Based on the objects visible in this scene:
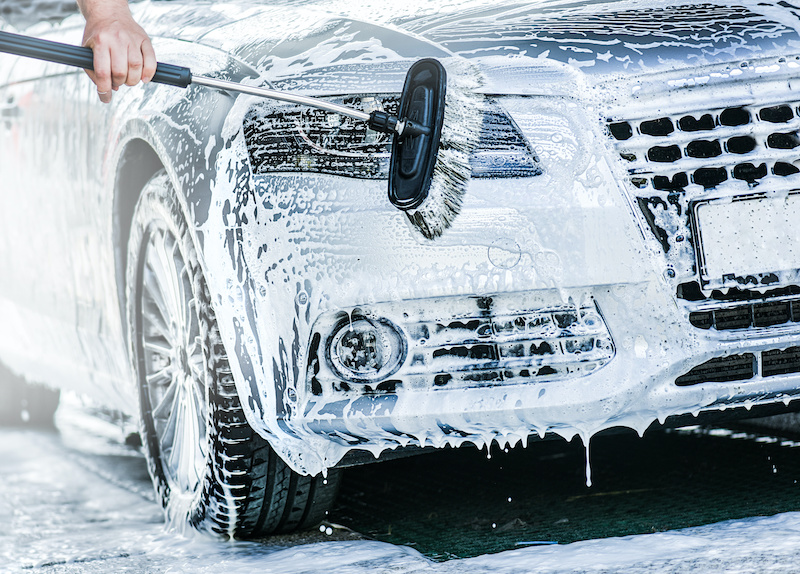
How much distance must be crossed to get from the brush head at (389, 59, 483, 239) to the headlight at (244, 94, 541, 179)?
0.04m

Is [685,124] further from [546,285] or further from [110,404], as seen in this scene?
[110,404]

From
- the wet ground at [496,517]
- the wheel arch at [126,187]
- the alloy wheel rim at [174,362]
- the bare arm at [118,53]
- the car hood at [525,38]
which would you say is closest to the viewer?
the bare arm at [118,53]

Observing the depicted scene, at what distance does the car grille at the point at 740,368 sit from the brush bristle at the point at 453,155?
0.62 metres

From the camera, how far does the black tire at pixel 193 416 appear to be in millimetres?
2727

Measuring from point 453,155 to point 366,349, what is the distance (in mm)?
455

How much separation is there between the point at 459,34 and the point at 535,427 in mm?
880

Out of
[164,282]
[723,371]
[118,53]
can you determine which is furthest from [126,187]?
[723,371]

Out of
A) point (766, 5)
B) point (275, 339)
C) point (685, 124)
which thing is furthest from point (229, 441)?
point (766, 5)

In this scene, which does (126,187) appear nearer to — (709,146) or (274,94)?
(274,94)

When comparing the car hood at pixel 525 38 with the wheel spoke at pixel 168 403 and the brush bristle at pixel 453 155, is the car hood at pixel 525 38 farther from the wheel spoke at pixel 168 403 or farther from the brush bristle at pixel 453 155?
the wheel spoke at pixel 168 403

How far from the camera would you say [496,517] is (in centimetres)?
305

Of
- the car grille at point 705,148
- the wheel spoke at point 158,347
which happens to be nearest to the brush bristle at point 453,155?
the car grille at point 705,148

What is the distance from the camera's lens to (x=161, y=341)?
10.4ft

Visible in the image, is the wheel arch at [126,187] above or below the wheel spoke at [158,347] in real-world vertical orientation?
above
